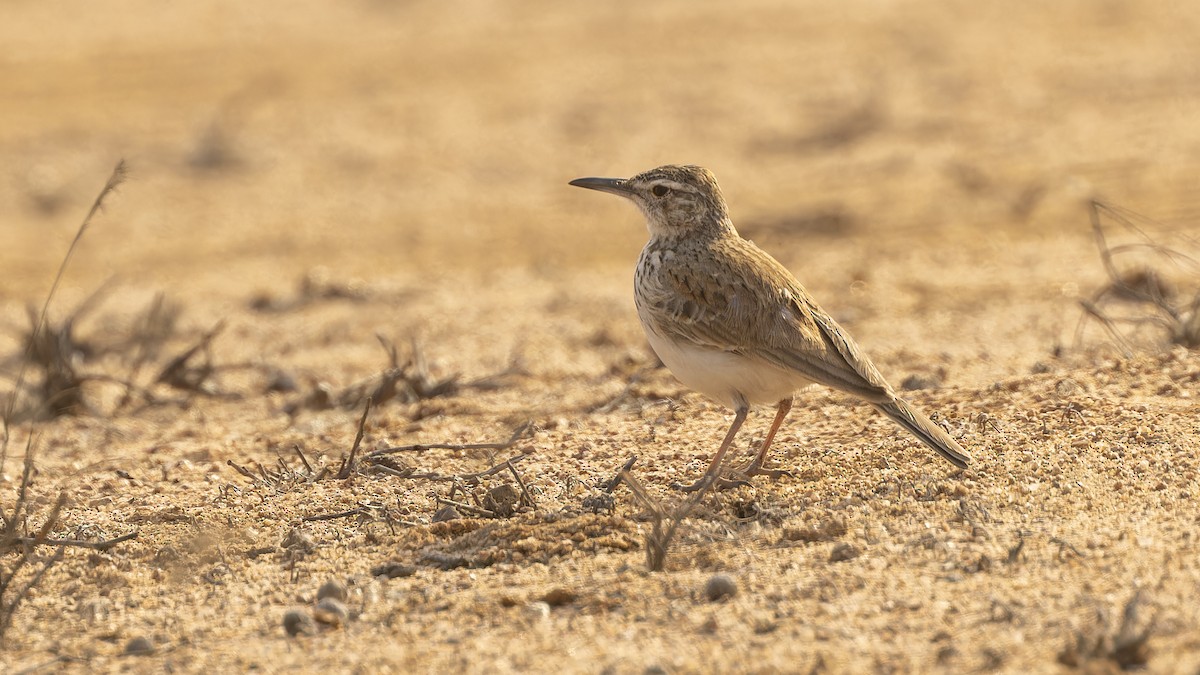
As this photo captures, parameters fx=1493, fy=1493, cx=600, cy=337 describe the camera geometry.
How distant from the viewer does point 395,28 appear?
1819 cm

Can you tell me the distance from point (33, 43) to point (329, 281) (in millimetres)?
8635

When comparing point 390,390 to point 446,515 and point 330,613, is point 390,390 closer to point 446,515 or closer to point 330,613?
point 446,515

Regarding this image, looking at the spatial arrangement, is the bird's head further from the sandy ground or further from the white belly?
the sandy ground

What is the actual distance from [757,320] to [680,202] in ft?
2.80

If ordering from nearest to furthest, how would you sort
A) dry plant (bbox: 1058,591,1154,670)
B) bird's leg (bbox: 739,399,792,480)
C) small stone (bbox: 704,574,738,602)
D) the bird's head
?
dry plant (bbox: 1058,591,1154,670)
small stone (bbox: 704,574,738,602)
bird's leg (bbox: 739,399,792,480)
the bird's head

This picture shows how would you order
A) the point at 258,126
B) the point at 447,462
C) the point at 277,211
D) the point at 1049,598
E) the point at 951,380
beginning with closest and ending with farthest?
the point at 1049,598, the point at 447,462, the point at 951,380, the point at 277,211, the point at 258,126

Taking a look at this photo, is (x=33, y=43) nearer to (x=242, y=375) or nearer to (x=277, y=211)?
(x=277, y=211)

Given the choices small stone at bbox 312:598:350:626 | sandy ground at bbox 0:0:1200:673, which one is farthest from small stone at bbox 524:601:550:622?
small stone at bbox 312:598:350:626

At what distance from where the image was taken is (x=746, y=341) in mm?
5484

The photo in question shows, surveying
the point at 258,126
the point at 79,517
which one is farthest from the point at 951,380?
the point at 258,126

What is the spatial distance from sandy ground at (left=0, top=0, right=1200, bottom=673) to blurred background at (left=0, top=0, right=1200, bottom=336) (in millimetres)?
58

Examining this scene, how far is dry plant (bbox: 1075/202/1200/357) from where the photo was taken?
6.93m

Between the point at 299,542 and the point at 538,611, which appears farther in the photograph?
the point at 299,542

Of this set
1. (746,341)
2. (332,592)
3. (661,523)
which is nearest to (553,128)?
(746,341)
